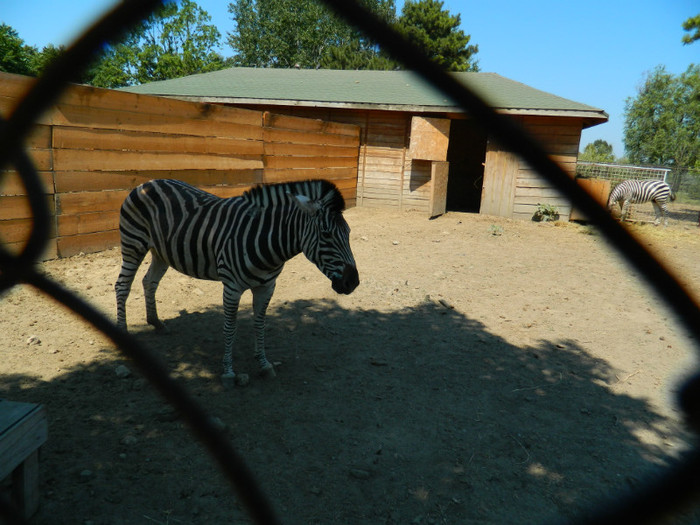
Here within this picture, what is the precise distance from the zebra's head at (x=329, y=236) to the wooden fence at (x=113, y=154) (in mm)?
3131

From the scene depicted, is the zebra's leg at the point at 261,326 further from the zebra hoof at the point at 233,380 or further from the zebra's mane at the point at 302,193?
the zebra's mane at the point at 302,193

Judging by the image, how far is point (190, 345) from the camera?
4.61 meters

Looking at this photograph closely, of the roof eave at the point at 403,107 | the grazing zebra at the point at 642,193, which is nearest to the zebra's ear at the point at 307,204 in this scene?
the roof eave at the point at 403,107

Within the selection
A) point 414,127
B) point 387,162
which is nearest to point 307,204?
point 414,127

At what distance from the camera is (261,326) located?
4.13 m

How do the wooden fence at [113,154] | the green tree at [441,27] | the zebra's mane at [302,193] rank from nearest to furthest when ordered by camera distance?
the zebra's mane at [302,193], the wooden fence at [113,154], the green tree at [441,27]

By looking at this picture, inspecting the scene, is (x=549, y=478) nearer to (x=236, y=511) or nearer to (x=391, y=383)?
(x=391, y=383)

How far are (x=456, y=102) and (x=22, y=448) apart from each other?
2588mm

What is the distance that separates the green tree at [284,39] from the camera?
1545 inches

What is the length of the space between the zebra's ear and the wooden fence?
3073 millimetres

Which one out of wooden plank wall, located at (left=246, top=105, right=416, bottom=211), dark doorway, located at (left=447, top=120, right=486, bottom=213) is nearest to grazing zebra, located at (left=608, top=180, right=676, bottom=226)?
dark doorway, located at (left=447, top=120, right=486, bottom=213)

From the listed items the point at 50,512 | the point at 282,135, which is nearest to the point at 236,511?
the point at 50,512

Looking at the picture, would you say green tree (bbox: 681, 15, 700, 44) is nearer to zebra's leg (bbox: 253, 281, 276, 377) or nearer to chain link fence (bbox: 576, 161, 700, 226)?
chain link fence (bbox: 576, 161, 700, 226)

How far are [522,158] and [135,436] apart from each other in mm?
3314
